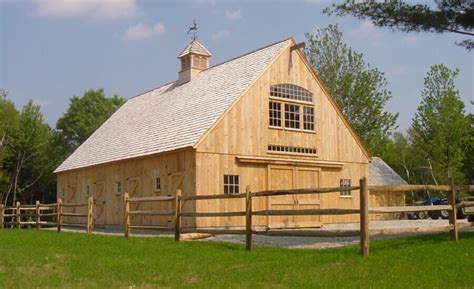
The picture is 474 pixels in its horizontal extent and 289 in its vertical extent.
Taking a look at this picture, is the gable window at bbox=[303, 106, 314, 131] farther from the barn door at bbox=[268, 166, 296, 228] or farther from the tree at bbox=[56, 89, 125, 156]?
the tree at bbox=[56, 89, 125, 156]

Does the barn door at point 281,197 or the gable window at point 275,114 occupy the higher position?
the gable window at point 275,114

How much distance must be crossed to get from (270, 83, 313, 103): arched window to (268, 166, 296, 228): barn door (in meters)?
2.98

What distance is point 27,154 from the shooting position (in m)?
48.4

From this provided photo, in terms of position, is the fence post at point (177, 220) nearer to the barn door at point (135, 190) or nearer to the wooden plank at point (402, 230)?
the wooden plank at point (402, 230)

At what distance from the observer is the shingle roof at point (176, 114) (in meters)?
22.3

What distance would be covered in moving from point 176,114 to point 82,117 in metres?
35.8

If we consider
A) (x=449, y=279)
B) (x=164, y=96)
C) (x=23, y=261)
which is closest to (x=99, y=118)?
(x=164, y=96)

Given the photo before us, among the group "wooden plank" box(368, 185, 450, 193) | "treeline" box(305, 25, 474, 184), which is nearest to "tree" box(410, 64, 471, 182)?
"treeline" box(305, 25, 474, 184)

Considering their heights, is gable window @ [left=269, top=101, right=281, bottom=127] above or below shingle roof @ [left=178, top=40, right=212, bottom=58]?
below

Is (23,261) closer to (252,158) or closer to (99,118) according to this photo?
(252,158)

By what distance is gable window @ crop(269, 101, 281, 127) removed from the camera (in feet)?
76.2

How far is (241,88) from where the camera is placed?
73.5ft

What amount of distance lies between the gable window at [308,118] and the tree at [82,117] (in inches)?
1459

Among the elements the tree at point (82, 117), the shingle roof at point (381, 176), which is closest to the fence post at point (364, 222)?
the shingle roof at point (381, 176)
